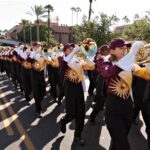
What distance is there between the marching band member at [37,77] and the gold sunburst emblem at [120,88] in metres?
4.35

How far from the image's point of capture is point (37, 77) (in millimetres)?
9508

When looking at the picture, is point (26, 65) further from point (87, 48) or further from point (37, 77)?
point (87, 48)

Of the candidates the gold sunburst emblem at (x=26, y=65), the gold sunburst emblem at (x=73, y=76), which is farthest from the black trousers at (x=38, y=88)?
the gold sunburst emblem at (x=73, y=76)

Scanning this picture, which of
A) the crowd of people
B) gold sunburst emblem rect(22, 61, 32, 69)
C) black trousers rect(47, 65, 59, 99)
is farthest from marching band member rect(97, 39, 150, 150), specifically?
black trousers rect(47, 65, 59, 99)

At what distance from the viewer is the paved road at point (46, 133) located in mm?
7031

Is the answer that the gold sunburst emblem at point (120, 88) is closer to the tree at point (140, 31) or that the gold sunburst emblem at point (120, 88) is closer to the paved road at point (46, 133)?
the paved road at point (46, 133)

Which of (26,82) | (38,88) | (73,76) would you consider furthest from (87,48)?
(26,82)

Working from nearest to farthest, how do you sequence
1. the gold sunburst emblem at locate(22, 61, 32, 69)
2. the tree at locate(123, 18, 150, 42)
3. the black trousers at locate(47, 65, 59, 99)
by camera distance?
the gold sunburst emblem at locate(22, 61, 32, 69), the black trousers at locate(47, 65, 59, 99), the tree at locate(123, 18, 150, 42)

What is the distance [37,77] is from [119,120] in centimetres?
458

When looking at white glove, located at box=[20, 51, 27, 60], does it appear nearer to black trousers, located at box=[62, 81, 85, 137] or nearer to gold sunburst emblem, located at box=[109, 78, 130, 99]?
black trousers, located at box=[62, 81, 85, 137]

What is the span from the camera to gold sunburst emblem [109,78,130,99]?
5.31 metres

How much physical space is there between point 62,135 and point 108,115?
254cm

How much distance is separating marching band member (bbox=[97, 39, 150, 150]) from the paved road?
1.64 m

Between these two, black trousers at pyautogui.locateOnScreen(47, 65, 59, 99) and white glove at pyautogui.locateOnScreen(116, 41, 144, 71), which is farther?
black trousers at pyautogui.locateOnScreen(47, 65, 59, 99)
